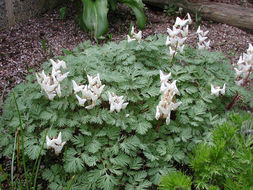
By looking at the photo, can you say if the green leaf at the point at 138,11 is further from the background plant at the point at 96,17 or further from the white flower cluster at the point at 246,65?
the white flower cluster at the point at 246,65

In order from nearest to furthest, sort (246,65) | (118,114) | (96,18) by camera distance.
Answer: (118,114) → (246,65) → (96,18)

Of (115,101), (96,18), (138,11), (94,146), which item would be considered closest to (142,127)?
(115,101)

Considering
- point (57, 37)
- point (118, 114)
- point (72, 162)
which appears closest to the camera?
point (72, 162)

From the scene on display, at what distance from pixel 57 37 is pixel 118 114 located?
9.19ft

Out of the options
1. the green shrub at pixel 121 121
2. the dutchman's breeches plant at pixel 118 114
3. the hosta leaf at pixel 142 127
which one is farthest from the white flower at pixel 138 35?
the hosta leaf at pixel 142 127

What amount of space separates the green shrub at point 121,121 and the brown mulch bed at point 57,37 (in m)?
1.23

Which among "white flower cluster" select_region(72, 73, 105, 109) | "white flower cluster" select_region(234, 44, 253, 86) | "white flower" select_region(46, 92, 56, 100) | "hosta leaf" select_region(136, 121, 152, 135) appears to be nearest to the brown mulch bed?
"white flower cluster" select_region(234, 44, 253, 86)

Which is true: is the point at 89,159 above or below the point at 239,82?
below

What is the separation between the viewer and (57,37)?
4.43 metres

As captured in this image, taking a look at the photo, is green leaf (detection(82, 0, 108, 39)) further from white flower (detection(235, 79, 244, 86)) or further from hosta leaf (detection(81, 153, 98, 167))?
hosta leaf (detection(81, 153, 98, 167))

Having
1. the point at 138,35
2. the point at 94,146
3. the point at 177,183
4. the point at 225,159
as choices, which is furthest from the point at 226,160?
the point at 138,35

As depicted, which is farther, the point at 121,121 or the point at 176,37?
the point at 176,37

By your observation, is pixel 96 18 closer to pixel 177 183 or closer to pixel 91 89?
pixel 91 89

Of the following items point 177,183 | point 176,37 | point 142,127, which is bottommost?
point 142,127
